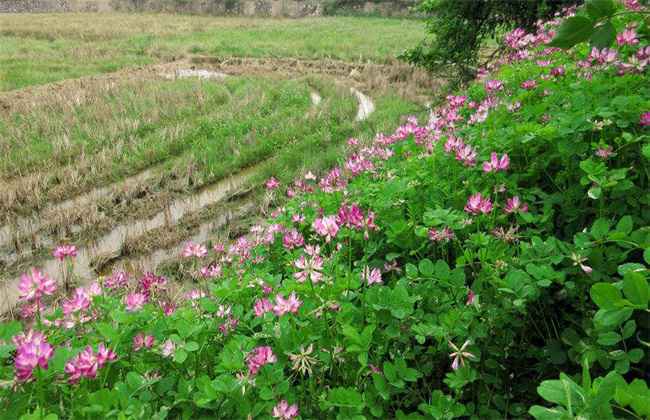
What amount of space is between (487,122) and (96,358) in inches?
109

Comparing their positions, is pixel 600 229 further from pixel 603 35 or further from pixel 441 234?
pixel 603 35

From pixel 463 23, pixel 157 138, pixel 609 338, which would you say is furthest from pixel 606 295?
pixel 157 138

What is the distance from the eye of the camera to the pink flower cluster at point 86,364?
61.6 inches

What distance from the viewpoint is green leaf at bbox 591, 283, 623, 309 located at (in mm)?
1104

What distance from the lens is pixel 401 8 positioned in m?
43.3

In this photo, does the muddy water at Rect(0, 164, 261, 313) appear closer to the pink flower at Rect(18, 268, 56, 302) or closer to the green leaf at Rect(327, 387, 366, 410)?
the pink flower at Rect(18, 268, 56, 302)

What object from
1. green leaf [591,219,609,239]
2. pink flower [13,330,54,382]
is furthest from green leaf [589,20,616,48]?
pink flower [13,330,54,382]

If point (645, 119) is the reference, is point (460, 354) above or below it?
below

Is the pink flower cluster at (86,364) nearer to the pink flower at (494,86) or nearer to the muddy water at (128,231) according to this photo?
the pink flower at (494,86)

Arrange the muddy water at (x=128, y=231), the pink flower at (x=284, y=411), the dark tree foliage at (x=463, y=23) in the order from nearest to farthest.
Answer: the pink flower at (x=284, y=411), the muddy water at (x=128, y=231), the dark tree foliage at (x=463, y=23)

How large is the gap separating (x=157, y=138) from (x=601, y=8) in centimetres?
944

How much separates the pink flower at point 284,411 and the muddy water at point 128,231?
4436 mm

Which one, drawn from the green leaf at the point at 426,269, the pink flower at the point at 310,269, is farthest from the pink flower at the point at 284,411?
the green leaf at the point at 426,269

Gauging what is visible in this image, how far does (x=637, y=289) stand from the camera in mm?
1091
